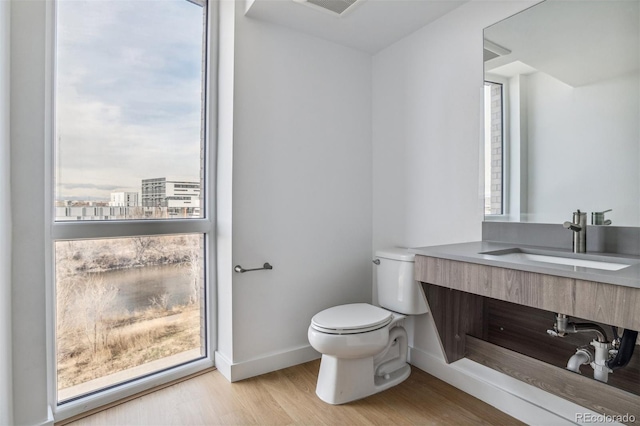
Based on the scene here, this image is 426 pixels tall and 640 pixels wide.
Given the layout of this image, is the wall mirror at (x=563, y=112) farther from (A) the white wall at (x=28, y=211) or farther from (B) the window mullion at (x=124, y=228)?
(A) the white wall at (x=28, y=211)

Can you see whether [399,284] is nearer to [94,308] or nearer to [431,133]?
[431,133]

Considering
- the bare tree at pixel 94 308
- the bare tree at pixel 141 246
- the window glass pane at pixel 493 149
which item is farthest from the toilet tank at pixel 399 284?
the bare tree at pixel 94 308

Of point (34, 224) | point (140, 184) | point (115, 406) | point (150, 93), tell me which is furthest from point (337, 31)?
point (115, 406)

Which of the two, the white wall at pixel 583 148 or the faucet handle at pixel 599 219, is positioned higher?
the white wall at pixel 583 148

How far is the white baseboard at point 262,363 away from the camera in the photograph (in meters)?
2.07

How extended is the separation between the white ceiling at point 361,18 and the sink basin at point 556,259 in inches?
55.6

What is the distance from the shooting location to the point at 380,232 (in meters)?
2.58

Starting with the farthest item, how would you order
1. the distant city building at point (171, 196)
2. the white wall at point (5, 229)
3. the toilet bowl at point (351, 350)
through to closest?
the distant city building at point (171, 196) < the toilet bowl at point (351, 350) < the white wall at point (5, 229)

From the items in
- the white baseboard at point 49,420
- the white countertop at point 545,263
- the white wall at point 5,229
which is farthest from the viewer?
the white baseboard at point 49,420

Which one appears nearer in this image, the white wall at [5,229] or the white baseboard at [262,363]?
the white wall at [5,229]

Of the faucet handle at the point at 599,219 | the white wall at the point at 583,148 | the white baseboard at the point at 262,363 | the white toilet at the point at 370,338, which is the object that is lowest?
the white baseboard at the point at 262,363

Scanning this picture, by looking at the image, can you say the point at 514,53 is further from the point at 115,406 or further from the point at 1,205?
the point at 115,406

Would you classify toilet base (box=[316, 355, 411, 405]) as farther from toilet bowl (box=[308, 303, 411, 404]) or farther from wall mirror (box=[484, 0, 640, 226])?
wall mirror (box=[484, 0, 640, 226])

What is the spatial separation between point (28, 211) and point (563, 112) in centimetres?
243
